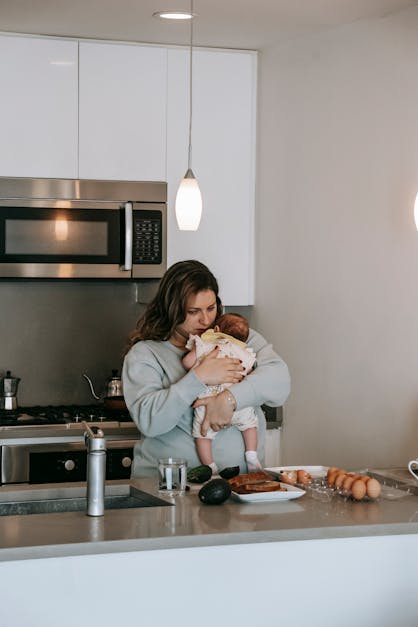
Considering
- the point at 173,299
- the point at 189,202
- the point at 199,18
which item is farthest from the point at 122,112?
the point at 173,299

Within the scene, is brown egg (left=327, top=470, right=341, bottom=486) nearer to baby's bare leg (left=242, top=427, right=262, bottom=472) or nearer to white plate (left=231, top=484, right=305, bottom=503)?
white plate (left=231, top=484, right=305, bottom=503)

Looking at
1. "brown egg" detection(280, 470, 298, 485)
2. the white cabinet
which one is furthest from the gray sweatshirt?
the white cabinet

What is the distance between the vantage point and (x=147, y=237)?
4426mm

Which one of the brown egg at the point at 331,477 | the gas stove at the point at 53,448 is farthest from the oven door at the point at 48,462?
the brown egg at the point at 331,477

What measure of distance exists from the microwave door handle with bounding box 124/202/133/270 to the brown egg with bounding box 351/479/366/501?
76.4 inches

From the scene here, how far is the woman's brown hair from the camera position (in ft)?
10.7

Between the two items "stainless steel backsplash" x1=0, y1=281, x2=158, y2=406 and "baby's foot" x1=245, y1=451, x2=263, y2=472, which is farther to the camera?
"stainless steel backsplash" x1=0, y1=281, x2=158, y2=406

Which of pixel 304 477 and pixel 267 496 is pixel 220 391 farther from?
pixel 267 496

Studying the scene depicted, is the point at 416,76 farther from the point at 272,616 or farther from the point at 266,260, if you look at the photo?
the point at 272,616

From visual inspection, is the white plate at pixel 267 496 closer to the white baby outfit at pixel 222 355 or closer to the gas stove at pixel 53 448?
the white baby outfit at pixel 222 355

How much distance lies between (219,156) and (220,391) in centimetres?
170

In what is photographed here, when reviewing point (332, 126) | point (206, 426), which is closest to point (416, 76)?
point (332, 126)

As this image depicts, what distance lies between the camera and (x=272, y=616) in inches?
95.4

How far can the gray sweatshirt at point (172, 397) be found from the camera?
10.0 feet
